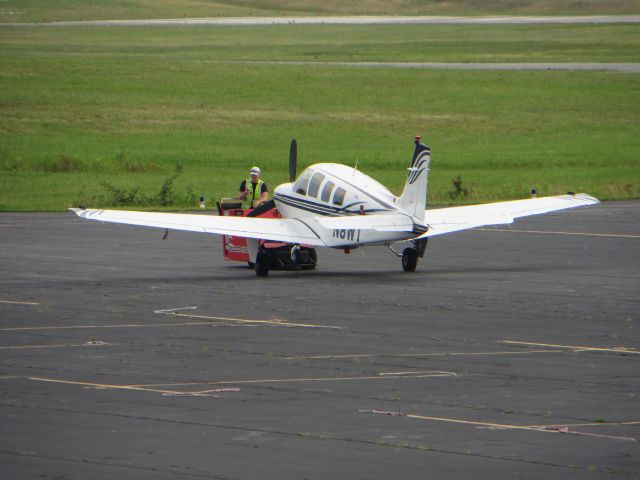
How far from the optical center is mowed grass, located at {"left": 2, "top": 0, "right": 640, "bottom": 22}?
153250 mm

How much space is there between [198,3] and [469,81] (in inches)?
3634

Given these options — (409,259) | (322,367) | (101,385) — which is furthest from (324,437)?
(409,259)

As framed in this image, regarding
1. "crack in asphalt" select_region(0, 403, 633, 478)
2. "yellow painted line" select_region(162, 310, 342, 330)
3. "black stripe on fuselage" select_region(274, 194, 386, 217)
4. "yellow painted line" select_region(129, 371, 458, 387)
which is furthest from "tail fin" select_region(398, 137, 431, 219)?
"crack in asphalt" select_region(0, 403, 633, 478)

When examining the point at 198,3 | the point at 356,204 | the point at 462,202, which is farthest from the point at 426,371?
the point at 198,3

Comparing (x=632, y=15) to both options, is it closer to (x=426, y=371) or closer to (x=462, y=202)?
(x=462, y=202)

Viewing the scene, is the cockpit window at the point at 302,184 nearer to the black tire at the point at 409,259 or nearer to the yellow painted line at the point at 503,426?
the black tire at the point at 409,259

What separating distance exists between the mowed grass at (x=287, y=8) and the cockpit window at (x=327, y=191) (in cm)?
11703

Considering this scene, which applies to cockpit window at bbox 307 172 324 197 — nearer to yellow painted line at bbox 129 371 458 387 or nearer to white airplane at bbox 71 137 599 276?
white airplane at bbox 71 137 599 276

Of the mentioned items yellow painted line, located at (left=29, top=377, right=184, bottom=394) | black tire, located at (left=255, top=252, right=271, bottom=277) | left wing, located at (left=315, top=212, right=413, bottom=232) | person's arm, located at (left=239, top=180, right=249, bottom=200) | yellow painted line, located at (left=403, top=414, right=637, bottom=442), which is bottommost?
yellow painted line, located at (left=29, top=377, right=184, bottom=394)

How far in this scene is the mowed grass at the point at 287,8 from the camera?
153250 millimetres

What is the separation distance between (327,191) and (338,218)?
1.48m

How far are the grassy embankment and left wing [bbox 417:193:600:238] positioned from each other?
1641 centimetres

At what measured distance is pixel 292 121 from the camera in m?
74.6

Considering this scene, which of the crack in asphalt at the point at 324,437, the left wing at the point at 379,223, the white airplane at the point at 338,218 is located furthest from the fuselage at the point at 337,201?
the crack in asphalt at the point at 324,437
